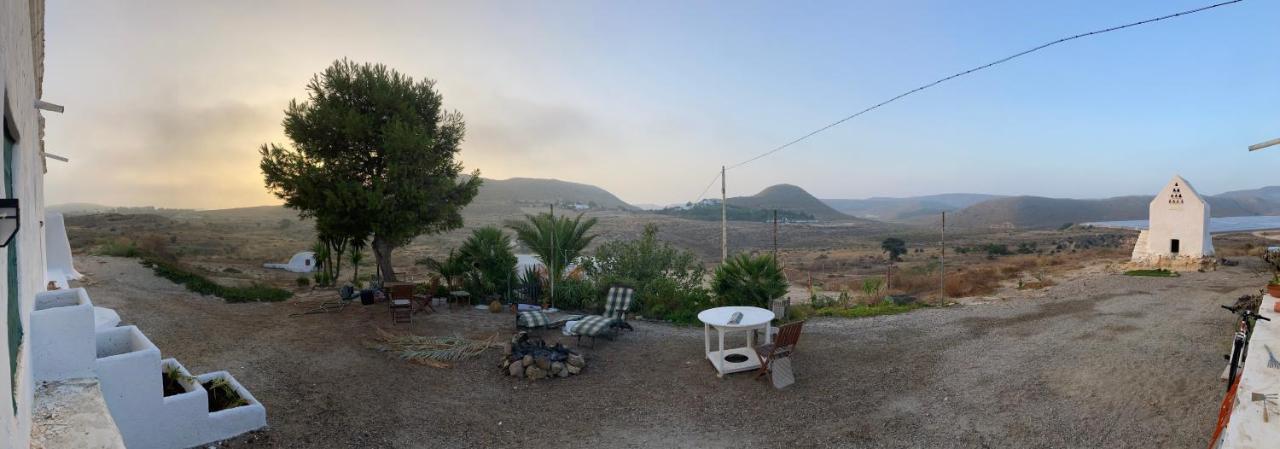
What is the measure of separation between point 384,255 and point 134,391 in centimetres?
941

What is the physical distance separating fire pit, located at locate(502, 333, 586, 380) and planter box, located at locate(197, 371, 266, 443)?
283 centimetres

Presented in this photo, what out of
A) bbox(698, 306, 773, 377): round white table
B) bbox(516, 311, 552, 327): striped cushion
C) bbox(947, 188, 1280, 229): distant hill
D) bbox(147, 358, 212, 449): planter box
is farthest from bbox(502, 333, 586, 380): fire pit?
bbox(947, 188, 1280, 229): distant hill

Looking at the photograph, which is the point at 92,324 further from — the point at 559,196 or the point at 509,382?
the point at 559,196

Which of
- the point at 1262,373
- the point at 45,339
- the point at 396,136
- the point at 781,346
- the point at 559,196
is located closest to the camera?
the point at 45,339

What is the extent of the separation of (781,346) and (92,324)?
6389 millimetres

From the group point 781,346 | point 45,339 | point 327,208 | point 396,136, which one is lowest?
point 781,346

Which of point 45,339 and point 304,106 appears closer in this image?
point 45,339

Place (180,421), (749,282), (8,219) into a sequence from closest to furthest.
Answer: (8,219), (180,421), (749,282)

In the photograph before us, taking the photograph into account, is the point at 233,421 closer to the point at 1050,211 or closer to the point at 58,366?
the point at 58,366

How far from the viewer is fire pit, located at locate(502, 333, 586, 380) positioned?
7.25 m

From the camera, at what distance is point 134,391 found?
14.1 feet

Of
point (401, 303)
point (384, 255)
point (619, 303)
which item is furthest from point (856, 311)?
point (384, 255)

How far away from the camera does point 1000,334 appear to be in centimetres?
873

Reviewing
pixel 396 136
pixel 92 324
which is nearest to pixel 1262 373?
pixel 92 324
